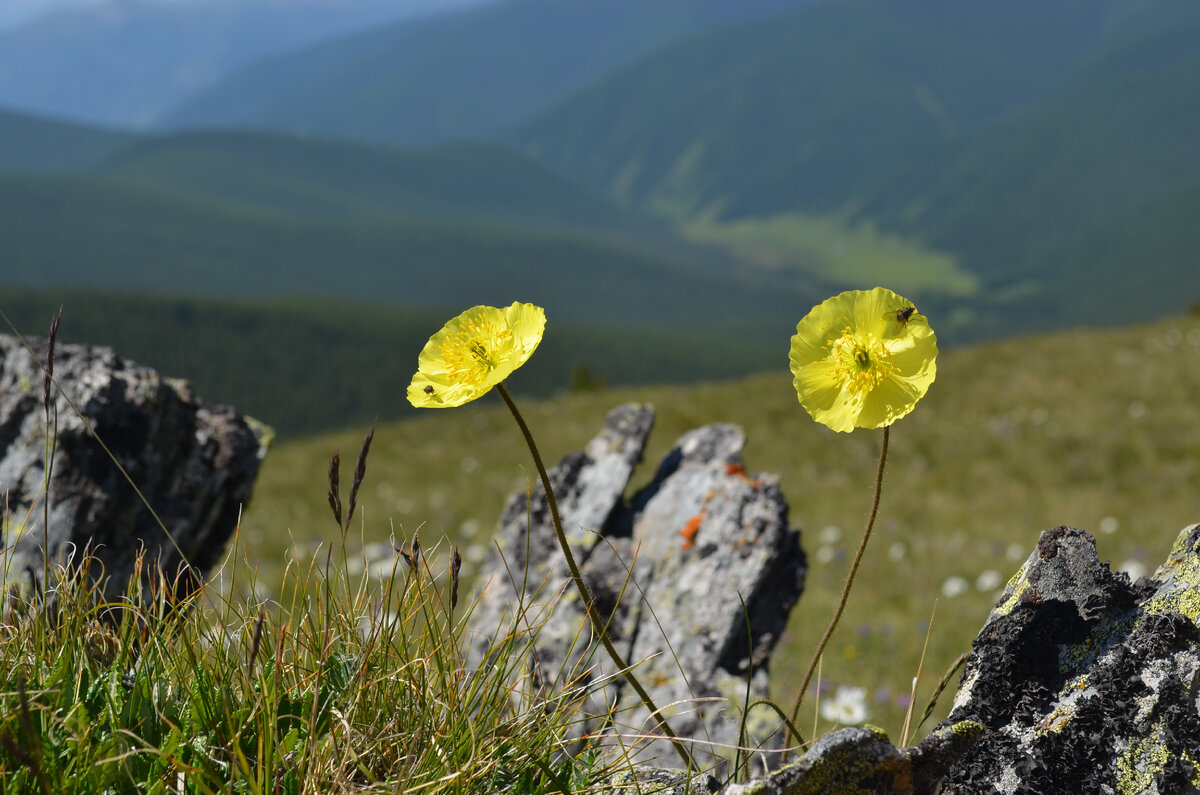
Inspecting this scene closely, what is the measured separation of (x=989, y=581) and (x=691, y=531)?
506 cm

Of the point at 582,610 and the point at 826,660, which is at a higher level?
the point at 826,660

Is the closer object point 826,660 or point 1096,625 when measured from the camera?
point 1096,625

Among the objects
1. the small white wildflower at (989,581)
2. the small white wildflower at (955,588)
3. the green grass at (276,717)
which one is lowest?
the green grass at (276,717)

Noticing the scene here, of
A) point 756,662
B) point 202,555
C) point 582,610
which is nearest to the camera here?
point 756,662

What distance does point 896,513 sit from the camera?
1088cm

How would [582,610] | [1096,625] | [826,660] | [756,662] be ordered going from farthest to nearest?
[826,660], [582,610], [756,662], [1096,625]

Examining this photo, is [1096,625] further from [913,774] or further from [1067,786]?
[913,774]

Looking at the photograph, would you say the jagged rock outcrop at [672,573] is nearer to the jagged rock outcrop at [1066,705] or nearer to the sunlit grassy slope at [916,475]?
the sunlit grassy slope at [916,475]

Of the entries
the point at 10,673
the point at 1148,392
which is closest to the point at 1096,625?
the point at 10,673

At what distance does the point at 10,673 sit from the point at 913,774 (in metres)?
2.33

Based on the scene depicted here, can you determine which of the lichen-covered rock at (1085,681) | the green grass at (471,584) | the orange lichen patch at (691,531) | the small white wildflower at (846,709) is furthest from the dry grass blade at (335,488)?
the small white wildflower at (846,709)

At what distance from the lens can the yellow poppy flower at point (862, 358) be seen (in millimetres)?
2010

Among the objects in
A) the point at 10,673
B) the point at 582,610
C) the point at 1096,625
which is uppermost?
the point at 1096,625

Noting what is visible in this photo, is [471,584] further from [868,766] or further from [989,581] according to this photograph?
[868,766]
